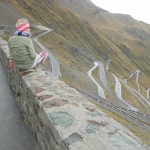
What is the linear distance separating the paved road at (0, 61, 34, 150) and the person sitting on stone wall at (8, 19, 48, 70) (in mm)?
1601

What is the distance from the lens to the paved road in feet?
25.0

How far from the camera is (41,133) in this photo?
20.8 feet

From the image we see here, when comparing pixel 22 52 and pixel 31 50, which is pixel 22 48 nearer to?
pixel 22 52

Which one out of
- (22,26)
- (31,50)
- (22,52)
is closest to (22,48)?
(22,52)

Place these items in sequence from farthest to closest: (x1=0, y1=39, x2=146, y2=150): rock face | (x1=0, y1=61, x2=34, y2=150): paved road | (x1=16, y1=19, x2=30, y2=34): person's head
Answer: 1. (x1=16, y1=19, x2=30, y2=34): person's head
2. (x1=0, y1=61, x2=34, y2=150): paved road
3. (x1=0, y1=39, x2=146, y2=150): rock face

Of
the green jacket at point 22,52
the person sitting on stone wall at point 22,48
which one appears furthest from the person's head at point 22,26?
the green jacket at point 22,52

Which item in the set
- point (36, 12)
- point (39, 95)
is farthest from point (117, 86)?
point (39, 95)

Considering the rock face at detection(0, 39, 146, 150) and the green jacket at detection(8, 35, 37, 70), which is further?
the green jacket at detection(8, 35, 37, 70)

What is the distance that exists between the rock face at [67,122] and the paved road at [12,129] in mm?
491

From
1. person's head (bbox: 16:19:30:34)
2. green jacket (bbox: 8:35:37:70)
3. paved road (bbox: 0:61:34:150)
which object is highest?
person's head (bbox: 16:19:30:34)

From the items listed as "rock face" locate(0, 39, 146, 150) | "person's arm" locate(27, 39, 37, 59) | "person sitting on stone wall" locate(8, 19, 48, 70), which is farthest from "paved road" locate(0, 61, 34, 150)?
"person's arm" locate(27, 39, 37, 59)

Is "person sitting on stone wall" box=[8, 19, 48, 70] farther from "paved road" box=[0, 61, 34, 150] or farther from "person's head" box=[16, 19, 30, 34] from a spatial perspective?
"paved road" box=[0, 61, 34, 150]

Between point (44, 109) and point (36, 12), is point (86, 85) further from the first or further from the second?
point (36, 12)

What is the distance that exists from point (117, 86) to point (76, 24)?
78.1 m
